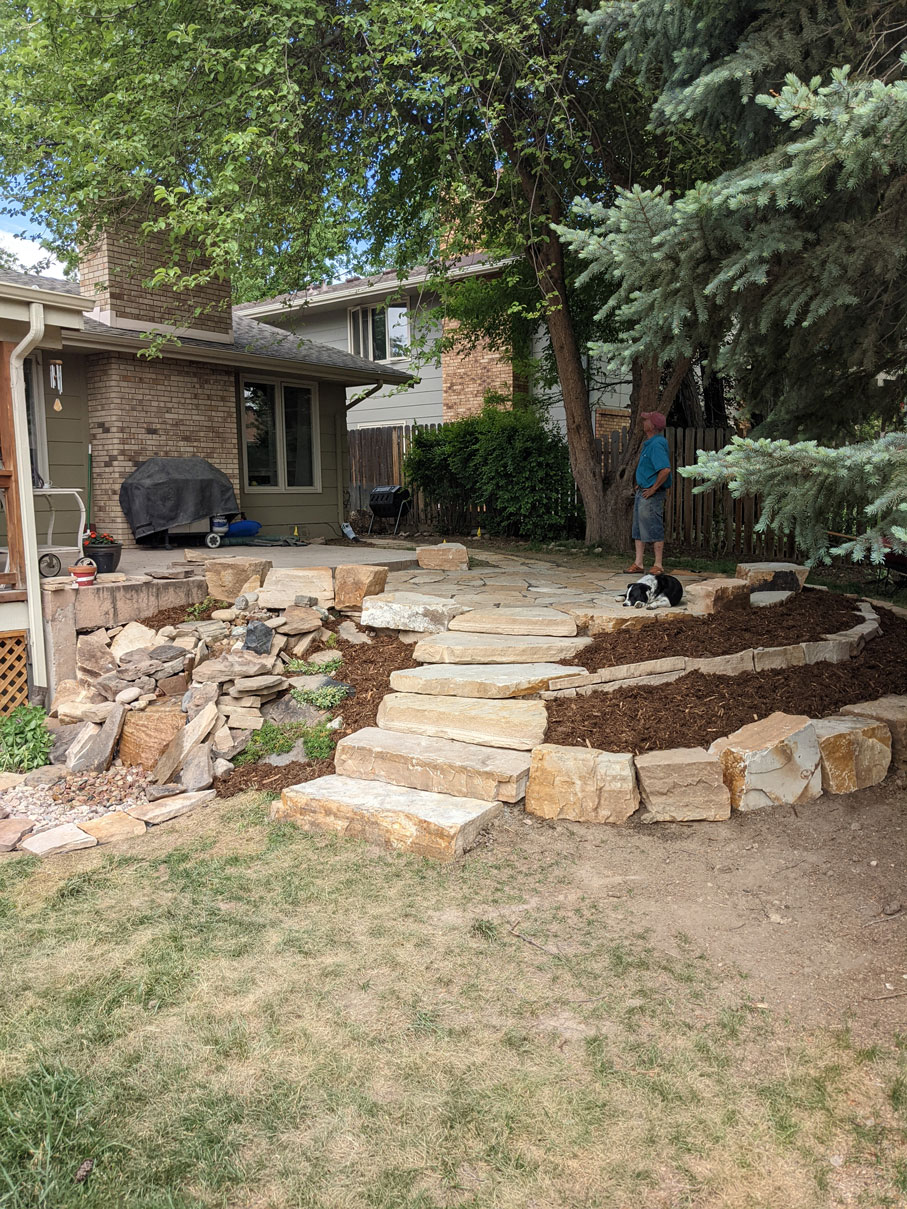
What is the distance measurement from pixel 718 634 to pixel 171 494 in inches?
291

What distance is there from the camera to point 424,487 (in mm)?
15461

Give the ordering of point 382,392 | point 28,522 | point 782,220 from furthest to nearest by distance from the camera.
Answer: point 382,392, point 28,522, point 782,220

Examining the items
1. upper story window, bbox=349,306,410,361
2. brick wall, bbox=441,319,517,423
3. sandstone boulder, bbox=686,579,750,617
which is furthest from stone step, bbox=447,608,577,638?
upper story window, bbox=349,306,410,361

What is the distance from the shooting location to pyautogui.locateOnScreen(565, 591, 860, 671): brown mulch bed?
5.53 meters

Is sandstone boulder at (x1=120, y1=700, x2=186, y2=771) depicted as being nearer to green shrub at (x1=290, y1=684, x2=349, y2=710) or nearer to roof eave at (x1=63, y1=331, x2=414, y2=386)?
green shrub at (x1=290, y1=684, x2=349, y2=710)

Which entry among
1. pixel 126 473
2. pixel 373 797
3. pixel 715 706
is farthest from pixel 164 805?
pixel 126 473

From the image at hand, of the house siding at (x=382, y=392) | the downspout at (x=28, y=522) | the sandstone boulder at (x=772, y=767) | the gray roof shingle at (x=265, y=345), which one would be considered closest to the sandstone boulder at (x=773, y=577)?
the sandstone boulder at (x=772, y=767)

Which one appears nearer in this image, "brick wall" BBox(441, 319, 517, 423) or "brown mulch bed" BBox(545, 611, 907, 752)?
"brown mulch bed" BBox(545, 611, 907, 752)

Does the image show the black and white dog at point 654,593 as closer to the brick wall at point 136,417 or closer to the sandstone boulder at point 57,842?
the sandstone boulder at point 57,842

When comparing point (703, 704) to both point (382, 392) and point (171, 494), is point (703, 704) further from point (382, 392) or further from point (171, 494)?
point (382, 392)

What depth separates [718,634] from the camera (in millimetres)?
5805

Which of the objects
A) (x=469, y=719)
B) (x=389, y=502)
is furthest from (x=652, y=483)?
(x=389, y=502)

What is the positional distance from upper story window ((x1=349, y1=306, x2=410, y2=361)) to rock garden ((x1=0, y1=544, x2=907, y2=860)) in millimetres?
12982

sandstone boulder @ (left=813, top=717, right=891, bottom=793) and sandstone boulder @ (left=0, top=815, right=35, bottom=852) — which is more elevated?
sandstone boulder @ (left=813, top=717, right=891, bottom=793)
